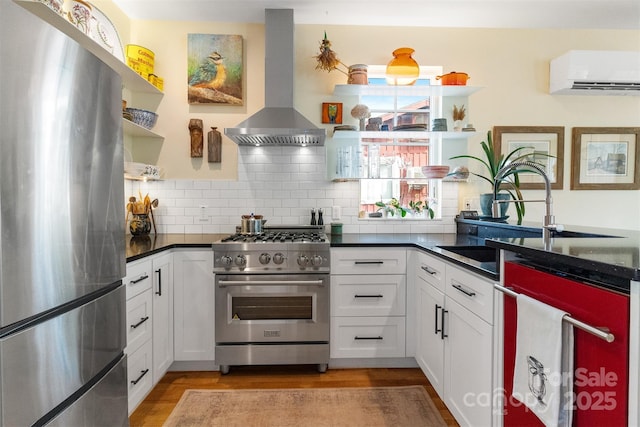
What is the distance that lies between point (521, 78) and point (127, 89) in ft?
11.5

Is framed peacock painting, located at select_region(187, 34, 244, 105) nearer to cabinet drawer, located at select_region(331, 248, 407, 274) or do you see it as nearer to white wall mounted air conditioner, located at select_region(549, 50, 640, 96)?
cabinet drawer, located at select_region(331, 248, 407, 274)

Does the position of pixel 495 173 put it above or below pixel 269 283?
above

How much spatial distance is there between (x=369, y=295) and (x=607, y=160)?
2.66 m

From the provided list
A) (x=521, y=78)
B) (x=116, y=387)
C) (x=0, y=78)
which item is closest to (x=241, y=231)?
(x=116, y=387)

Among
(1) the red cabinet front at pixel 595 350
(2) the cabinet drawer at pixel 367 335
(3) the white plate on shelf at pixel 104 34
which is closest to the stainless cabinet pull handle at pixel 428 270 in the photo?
(2) the cabinet drawer at pixel 367 335

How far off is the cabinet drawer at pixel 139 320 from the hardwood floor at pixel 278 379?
1.45 ft

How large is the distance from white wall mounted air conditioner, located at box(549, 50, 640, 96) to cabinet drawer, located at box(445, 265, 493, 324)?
2419 mm

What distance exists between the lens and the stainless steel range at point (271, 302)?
93.6 inches

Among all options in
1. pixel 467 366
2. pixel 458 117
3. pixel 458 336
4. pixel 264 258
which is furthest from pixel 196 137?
pixel 467 366

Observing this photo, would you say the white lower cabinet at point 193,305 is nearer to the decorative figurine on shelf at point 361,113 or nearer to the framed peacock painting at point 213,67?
the framed peacock painting at point 213,67

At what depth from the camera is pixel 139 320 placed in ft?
6.44

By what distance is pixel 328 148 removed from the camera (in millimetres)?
3092

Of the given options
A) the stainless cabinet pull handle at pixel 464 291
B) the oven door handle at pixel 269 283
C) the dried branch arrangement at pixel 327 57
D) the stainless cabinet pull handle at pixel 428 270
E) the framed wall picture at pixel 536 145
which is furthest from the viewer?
the framed wall picture at pixel 536 145

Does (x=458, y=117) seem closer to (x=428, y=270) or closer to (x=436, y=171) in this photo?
(x=436, y=171)
